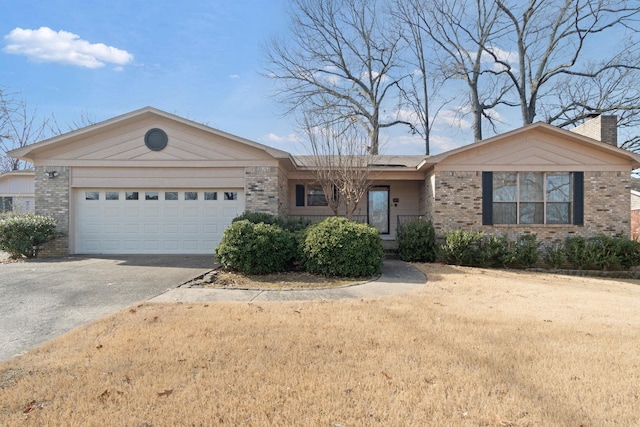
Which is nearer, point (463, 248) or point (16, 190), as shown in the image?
point (463, 248)

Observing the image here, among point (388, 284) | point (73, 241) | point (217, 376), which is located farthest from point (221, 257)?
point (73, 241)

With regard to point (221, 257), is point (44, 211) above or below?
above

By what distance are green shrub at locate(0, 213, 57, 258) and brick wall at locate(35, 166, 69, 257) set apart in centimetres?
45

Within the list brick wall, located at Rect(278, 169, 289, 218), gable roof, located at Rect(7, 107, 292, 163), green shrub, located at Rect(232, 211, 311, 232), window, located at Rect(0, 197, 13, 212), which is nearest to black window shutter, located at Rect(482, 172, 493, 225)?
green shrub, located at Rect(232, 211, 311, 232)

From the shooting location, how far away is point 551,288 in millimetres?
8039

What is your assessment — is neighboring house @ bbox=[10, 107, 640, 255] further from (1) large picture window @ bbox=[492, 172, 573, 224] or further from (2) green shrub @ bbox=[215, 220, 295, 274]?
(2) green shrub @ bbox=[215, 220, 295, 274]

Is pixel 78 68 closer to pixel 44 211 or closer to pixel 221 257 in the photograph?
pixel 44 211

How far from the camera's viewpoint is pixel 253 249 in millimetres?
8227

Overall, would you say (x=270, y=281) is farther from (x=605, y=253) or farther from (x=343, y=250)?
(x=605, y=253)

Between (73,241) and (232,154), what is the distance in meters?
5.96

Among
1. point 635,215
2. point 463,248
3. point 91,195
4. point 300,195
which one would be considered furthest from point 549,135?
point 91,195

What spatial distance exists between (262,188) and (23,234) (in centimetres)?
713

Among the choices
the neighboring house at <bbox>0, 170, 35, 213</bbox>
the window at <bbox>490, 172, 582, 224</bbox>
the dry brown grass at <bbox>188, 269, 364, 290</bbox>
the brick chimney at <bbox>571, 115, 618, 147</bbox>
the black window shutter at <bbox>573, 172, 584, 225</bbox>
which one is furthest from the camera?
the neighboring house at <bbox>0, 170, 35, 213</bbox>

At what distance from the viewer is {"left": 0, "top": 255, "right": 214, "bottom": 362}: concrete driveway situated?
15.5 ft
